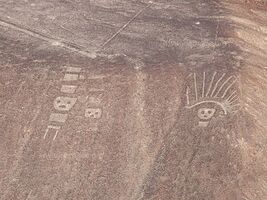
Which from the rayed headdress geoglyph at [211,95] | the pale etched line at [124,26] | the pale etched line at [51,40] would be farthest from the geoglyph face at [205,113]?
the pale etched line at [124,26]

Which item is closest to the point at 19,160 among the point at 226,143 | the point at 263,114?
the point at 226,143

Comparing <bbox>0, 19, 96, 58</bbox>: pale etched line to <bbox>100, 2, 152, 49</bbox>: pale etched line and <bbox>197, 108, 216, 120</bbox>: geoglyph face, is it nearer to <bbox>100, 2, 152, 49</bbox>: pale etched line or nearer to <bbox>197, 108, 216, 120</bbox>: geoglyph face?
<bbox>100, 2, 152, 49</bbox>: pale etched line

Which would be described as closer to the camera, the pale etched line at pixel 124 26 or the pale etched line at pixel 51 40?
the pale etched line at pixel 51 40

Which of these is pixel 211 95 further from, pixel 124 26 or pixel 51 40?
pixel 51 40

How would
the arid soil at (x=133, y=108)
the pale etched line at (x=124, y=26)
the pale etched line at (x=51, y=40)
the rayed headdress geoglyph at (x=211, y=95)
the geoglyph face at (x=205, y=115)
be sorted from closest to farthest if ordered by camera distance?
the arid soil at (x=133, y=108)
the geoglyph face at (x=205, y=115)
the rayed headdress geoglyph at (x=211, y=95)
the pale etched line at (x=51, y=40)
the pale etched line at (x=124, y=26)

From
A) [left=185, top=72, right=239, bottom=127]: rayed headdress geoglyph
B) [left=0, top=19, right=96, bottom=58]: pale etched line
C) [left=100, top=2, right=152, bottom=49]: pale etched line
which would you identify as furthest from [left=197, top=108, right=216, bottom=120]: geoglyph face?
[left=100, top=2, right=152, bottom=49]: pale etched line

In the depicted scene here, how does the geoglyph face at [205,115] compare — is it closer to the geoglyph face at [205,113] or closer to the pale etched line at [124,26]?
the geoglyph face at [205,113]
